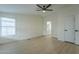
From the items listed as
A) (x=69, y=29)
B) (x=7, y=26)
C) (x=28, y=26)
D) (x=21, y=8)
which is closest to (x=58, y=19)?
(x=69, y=29)

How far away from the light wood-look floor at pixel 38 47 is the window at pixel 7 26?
0.24 m

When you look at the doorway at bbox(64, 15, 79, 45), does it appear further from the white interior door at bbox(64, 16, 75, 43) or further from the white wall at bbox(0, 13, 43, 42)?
the white wall at bbox(0, 13, 43, 42)

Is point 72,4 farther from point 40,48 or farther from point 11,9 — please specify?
point 11,9

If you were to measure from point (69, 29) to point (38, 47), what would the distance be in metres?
0.78

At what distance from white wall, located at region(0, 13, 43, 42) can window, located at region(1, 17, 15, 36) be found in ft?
0.30

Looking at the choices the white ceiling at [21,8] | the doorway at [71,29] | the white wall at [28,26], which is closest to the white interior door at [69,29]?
the doorway at [71,29]

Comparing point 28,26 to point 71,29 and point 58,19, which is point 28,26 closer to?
point 58,19

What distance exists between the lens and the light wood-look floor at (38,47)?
216 cm

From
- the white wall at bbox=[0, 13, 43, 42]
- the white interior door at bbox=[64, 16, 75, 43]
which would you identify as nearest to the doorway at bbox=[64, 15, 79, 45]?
the white interior door at bbox=[64, 16, 75, 43]

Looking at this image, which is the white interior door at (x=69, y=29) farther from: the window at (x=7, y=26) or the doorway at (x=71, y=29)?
the window at (x=7, y=26)

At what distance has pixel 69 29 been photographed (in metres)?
2.36

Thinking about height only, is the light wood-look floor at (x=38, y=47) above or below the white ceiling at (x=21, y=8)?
below

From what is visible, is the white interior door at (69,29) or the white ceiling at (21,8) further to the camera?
the white interior door at (69,29)
